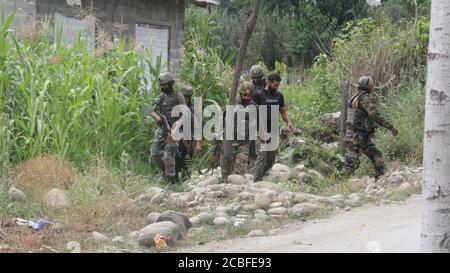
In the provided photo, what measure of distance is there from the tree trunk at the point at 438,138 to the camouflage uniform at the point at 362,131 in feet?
20.8

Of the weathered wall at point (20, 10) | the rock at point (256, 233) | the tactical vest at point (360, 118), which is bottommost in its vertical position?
the rock at point (256, 233)

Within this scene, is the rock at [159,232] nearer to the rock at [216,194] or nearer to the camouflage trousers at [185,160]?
the rock at [216,194]

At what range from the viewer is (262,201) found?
895 centimetres

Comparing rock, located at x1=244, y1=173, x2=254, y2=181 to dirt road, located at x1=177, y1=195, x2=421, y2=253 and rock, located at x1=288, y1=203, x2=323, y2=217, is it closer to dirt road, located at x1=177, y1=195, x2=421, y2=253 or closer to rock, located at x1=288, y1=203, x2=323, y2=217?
rock, located at x1=288, y1=203, x2=323, y2=217

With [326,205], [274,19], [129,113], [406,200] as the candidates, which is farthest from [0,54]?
[274,19]

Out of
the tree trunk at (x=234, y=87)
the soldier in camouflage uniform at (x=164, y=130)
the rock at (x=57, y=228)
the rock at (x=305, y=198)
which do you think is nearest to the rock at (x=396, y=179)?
the rock at (x=305, y=198)

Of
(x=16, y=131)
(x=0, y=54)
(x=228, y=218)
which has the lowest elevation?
(x=228, y=218)

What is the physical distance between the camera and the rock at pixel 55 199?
8.29 m

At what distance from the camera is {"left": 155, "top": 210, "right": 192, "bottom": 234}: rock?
25.2ft

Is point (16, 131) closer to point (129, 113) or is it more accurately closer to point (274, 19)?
point (129, 113)

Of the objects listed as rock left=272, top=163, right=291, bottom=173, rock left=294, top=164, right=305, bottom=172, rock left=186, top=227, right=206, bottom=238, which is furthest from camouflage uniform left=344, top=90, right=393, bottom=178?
rock left=186, top=227, right=206, bottom=238

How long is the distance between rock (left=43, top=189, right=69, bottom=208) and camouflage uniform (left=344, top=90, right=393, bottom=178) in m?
4.38

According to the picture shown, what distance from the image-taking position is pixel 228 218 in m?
8.32
